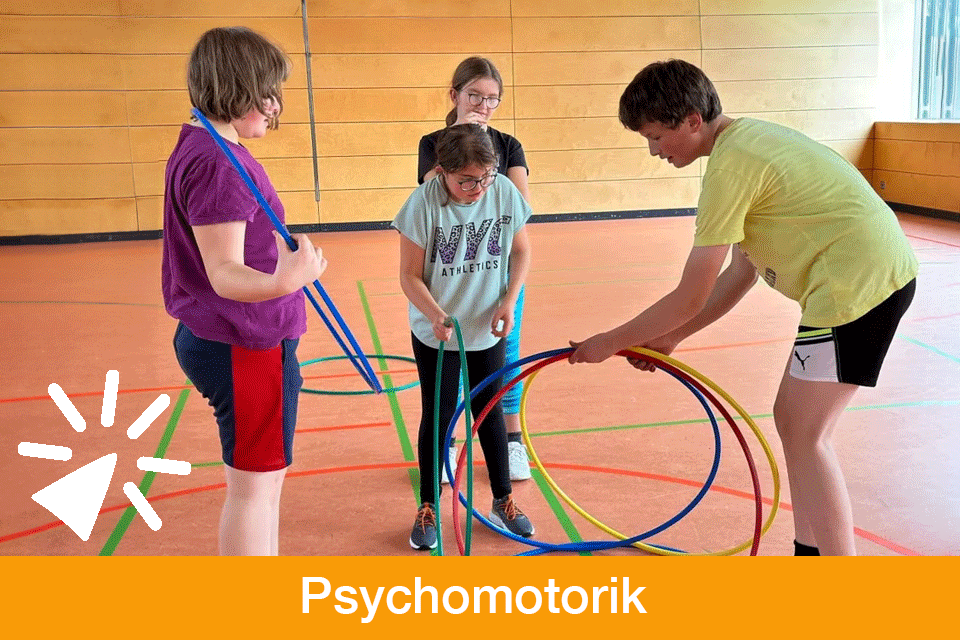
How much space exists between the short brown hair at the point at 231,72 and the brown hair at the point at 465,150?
0.85 meters

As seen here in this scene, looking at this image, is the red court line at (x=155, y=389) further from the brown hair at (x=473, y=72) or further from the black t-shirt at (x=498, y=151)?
the brown hair at (x=473, y=72)

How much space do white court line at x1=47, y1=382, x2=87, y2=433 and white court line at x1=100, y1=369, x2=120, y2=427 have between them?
92 mm

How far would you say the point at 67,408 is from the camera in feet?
13.6

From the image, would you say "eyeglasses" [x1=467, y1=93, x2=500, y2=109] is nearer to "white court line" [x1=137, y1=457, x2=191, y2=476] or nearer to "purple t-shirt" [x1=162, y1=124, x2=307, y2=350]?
"purple t-shirt" [x1=162, y1=124, x2=307, y2=350]

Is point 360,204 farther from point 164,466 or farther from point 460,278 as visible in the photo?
point 460,278

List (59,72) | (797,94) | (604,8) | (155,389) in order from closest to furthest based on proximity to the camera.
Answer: (155,389)
(59,72)
(604,8)
(797,94)

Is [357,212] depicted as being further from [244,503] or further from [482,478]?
[244,503]

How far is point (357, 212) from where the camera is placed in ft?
34.3

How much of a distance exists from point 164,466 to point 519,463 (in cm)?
137

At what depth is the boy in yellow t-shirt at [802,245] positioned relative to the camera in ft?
6.44

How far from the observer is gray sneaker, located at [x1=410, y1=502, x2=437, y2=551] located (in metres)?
2.73

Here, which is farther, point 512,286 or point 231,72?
point 512,286

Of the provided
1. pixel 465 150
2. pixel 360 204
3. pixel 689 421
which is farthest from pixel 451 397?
pixel 360 204

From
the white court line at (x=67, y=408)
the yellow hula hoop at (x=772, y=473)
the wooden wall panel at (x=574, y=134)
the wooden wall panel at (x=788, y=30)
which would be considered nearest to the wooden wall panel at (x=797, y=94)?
the wooden wall panel at (x=788, y=30)
